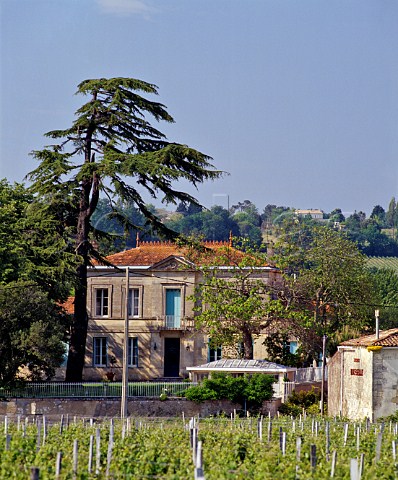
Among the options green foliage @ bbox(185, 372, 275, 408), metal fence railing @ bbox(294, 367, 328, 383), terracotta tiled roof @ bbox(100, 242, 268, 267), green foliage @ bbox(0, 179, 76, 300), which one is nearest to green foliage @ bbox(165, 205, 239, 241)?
terracotta tiled roof @ bbox(100, 242, 268, 267)

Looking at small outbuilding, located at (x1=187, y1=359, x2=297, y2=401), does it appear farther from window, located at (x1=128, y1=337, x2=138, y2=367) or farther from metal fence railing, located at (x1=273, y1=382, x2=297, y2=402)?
window, located at (x1=128, y1=337, x2=138, y2=367)

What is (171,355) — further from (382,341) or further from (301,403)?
(382,341)

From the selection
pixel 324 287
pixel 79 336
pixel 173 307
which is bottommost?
pixel 79 336

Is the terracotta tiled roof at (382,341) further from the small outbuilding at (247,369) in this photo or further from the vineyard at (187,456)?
the vineyard at (187,456)

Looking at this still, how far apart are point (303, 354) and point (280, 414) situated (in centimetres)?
1158

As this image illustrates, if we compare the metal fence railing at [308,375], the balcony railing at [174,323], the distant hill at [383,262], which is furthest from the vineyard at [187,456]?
the distant hill at [383,262]

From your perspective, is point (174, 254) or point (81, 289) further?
point (174, 254)

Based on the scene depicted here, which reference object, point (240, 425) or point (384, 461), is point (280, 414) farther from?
point (384, 461)

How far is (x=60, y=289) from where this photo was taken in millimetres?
47625

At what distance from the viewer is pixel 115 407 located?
43.0 metres

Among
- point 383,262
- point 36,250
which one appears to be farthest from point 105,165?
point 383,262

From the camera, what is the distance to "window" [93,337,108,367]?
2313 inches

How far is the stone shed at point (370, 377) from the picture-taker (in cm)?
3922

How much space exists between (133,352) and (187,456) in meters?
34.9
